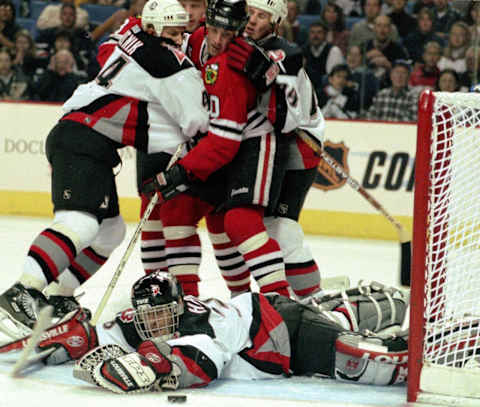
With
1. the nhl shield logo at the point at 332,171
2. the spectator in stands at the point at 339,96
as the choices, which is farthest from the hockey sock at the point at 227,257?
the spectator in stands at the point at 339,96

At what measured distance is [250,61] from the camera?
329cm

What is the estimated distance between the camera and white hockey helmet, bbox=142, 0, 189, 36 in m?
3.37

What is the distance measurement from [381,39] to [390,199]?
1118 mm

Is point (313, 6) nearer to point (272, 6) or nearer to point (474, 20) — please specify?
point (474, 20)

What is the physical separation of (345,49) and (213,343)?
13.3 feet

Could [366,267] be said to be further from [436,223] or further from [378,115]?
[436,223]

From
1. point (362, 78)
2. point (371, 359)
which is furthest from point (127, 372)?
point (362, 78)

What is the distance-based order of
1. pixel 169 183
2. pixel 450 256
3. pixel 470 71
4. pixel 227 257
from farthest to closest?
pixel 470 71 → pixel 227 257 → pixel 169 183 → pixel 450 256

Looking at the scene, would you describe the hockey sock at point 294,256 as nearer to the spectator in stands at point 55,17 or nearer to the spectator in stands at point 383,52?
the spectator in stands at point 383,52

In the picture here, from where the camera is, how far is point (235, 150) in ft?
11.1

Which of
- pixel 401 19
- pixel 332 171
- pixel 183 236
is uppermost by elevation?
pixel 401 19

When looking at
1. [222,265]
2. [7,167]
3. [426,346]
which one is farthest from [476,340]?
[7,167]

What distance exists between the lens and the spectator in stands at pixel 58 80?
6.47m

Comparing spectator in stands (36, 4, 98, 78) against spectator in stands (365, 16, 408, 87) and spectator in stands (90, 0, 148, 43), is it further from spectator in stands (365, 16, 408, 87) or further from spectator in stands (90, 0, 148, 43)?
spectator in stands (365, 16, 408, 87)
